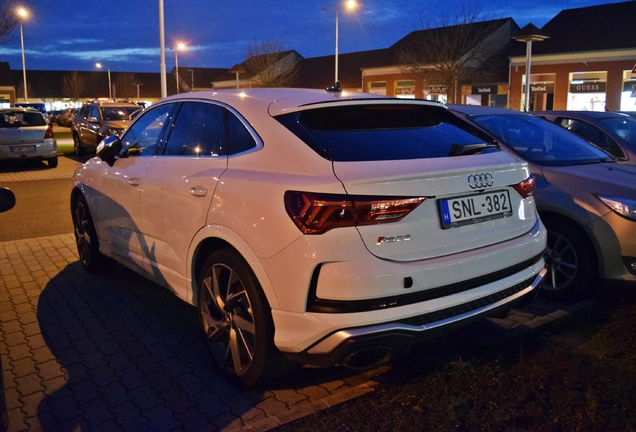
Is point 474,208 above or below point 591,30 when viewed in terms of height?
below

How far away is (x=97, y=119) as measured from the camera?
709 inches

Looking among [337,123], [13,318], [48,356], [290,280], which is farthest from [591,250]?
[13,318]

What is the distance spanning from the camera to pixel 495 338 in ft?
14.0

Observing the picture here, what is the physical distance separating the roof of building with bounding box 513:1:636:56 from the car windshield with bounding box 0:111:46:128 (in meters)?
30.8

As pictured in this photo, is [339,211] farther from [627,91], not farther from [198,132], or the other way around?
[627,91]

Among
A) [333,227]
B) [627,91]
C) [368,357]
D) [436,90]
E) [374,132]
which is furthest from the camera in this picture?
[436,90]

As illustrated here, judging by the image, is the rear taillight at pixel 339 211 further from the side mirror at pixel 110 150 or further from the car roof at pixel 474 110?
the car roof at pixel 474 110

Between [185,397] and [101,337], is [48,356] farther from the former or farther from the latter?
[185,397]

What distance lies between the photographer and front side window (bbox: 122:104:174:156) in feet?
15.4

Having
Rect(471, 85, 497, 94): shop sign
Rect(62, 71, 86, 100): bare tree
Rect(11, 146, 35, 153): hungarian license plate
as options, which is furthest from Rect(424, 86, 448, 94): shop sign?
Rect(62, 71, 86, 100): bare tree

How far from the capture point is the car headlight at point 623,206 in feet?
15.4

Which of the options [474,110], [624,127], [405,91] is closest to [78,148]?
[474,110]

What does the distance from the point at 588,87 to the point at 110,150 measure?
36.0 metres

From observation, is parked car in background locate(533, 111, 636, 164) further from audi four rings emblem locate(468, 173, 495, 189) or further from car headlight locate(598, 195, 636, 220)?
audi four rings emblem locate(468, 173, 495, 189)
